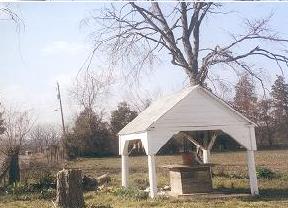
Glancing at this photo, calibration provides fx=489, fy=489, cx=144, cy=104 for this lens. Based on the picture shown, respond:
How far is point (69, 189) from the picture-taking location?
8.10 m

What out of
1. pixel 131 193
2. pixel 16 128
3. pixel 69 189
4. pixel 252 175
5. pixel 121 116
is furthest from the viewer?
pixel 252 175

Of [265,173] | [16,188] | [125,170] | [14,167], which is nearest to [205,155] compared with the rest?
[265,173]

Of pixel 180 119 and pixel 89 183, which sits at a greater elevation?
pixel 180 119

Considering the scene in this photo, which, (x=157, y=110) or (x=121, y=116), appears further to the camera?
(x=157, y=110)

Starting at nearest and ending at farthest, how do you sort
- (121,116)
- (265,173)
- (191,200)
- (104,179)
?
(121,116) < (191,200) < (104,179) < (265,173)

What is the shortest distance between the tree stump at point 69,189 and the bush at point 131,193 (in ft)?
5.23

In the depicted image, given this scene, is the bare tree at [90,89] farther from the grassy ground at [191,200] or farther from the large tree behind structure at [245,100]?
the large tree behind structure at [245,100]

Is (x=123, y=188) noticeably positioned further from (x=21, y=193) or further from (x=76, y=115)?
(x=76, y=115)

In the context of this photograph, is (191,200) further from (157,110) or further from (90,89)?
(90,89)

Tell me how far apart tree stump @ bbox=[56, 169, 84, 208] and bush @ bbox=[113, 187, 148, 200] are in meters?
1.59

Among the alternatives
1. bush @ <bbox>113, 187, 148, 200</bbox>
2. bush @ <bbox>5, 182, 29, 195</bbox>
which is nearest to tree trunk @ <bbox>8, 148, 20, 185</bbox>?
bush @ <bbox>5, 182, 29, 195</bbox>

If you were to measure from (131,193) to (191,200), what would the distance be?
1.21m

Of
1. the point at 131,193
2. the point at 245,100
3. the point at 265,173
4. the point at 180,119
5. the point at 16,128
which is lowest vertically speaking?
the point at 131,193

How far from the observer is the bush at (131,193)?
948 cm
